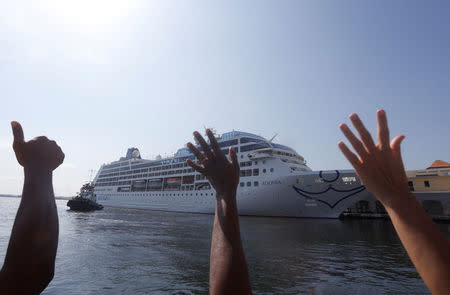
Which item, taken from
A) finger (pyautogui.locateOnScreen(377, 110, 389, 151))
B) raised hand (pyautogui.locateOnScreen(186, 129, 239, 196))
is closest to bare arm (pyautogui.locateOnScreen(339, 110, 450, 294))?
finger (pyautogui.locateOnScreen(377, 110, 389, 151))

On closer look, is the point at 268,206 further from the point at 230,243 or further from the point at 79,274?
the point at 230,243

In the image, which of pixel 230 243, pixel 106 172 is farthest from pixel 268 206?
pixel 106 172

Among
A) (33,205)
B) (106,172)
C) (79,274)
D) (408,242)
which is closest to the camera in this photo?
(408,242)

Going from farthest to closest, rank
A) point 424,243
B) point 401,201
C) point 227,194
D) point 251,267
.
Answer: point 251,267, point 227,194, point 401,201, point 424,243

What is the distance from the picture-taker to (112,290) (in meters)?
6.88

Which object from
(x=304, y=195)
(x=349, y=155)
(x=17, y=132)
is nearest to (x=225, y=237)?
(x=349, y=155)

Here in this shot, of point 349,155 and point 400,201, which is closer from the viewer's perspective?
point 400,201

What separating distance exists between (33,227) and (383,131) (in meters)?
2.15

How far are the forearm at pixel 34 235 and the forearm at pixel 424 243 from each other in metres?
1.99

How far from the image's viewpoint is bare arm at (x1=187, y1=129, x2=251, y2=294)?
150 cm

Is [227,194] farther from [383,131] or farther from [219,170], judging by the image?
[383,131]

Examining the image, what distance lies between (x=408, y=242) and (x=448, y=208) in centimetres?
4373

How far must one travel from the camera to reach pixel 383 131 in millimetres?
1335

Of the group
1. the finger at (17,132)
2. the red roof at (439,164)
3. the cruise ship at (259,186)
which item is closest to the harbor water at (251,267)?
the finger at (17,132)
